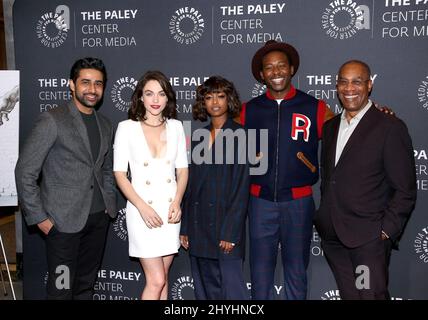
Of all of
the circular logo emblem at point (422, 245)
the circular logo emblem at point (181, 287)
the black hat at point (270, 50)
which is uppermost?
the black hat at point (270, 50)

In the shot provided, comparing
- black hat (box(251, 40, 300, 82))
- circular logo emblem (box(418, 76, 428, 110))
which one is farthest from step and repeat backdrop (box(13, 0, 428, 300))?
black hat (box(251, 40, 300, 82))

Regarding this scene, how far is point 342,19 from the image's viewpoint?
3.41 m

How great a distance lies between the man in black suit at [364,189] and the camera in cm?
268

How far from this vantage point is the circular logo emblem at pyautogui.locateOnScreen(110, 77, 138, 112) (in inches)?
151

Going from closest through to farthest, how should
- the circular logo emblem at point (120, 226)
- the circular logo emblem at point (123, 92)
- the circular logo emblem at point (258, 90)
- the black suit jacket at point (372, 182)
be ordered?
1. the black suit jacket at point (372, 182)
2. the circular logo emblem at point (258, 90)
3. the circular logo emblem at point (123, 92)
4. the circular logo emblem at point (120, 226)

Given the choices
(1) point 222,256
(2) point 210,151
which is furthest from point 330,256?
(2) point 210,151

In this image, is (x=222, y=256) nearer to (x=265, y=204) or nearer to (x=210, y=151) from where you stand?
(x=265, y=204)

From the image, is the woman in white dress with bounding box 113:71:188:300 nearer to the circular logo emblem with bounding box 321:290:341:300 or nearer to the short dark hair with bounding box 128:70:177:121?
the short dark hair with bounding box 128:70:177:121

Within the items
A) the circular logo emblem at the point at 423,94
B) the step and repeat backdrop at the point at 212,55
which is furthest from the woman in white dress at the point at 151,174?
the circular logo emblem at the point at 423,94

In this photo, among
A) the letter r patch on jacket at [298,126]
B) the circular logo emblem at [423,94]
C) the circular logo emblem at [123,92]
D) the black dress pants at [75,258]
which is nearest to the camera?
the black dress pants at [75,258]

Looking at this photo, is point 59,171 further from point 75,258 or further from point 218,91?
point 218,91

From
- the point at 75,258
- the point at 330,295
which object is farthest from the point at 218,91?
the point at 330,295

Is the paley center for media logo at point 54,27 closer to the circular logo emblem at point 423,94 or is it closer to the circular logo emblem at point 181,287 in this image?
the circular logo emblem at point 181,287

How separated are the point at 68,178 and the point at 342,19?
7.89 feet
